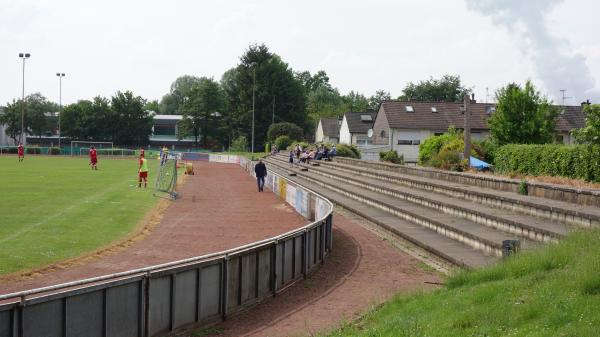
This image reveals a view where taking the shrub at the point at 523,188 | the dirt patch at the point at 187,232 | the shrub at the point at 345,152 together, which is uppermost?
the shrub at the point at 345,152

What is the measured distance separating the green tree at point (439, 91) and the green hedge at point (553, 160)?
9086 cm

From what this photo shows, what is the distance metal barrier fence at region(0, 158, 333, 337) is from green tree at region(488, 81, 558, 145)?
1215 inches

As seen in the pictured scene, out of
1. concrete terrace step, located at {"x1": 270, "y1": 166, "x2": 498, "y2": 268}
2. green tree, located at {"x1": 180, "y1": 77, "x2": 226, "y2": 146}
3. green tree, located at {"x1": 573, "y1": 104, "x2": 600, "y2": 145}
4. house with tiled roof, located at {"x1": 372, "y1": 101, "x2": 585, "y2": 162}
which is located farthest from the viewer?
green tree, located at {"x1": 180, "y1": 77, "x2": 226, "y2": 146}

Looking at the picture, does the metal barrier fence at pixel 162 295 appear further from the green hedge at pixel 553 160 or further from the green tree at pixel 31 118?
the green tree at pixel 31 118

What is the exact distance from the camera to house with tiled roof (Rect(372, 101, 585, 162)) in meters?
65.1

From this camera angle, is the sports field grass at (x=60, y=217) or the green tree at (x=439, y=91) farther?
the green tree at (x=439, y=91)

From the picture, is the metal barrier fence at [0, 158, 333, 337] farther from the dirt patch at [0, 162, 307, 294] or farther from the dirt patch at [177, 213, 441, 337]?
the dirt patch at [0, 162, 307, 294]

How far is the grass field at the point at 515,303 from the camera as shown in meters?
7.37

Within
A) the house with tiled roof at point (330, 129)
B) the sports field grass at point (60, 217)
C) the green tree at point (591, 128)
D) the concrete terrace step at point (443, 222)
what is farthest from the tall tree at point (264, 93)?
the green tree at point (591, 128)

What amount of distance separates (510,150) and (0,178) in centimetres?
2985

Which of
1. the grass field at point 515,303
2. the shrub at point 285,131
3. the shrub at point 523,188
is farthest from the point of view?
the shrub at point 285,131

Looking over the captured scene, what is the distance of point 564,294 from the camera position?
8.11 metres

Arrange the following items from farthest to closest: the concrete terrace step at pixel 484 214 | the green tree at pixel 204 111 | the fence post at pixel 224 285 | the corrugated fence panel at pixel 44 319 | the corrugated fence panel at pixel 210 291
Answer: the green tree at pixel 204 111 < the concrete terrace step at pixel 484 214 < the fence post at pixel 224 285 < the corrugated fence panel at pixel 210 291 < the corrugated fence panel at pixel 44 319

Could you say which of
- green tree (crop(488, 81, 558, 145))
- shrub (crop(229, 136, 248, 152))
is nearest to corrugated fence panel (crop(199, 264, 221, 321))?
green tree (crop(488, 81, 558, 145))
